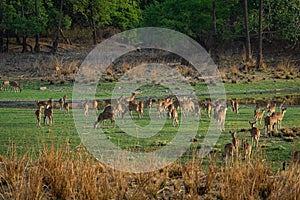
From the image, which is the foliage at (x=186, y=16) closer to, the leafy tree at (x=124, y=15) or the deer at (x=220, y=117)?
the leafy tree at (x=124, y=15)

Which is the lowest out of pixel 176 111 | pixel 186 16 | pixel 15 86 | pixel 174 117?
pixel 174 117

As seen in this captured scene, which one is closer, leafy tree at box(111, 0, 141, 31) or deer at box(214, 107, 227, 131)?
deer at box(214, 107, 227, 131)

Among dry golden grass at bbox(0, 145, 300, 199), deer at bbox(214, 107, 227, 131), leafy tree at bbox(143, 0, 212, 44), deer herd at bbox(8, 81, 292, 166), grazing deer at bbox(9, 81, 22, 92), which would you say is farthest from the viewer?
leafy tree at bbox(143, 0, 212, 44)

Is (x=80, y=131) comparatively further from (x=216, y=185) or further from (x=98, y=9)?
(x=98, y=9)

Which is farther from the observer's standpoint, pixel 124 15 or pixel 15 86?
pixel 124 15

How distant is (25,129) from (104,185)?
7.30 metres

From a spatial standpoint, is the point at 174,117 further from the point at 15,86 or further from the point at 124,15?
the point at 124,15

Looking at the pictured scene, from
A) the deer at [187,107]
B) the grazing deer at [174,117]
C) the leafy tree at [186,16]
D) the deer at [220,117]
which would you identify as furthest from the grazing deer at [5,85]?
the leafy tree at [186,16]

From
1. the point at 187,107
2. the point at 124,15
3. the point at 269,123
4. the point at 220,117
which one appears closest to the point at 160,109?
the point at 187,107

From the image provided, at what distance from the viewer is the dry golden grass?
7797 mm

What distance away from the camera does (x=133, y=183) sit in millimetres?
8680

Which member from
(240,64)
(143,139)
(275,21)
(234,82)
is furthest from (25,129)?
(275,21)

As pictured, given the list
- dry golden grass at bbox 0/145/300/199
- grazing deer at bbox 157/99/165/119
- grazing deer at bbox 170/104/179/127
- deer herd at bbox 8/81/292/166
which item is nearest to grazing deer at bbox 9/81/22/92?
deer herd at bbox 8/81/292/166

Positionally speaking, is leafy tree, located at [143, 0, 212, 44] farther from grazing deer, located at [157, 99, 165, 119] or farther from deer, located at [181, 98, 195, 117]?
grazing deer, located at [157, 99, 165, 119]
